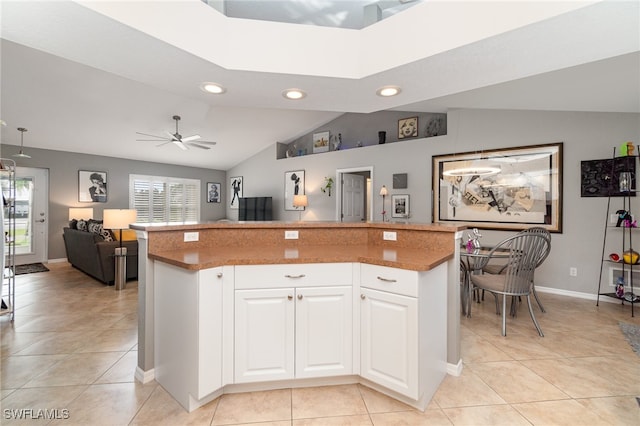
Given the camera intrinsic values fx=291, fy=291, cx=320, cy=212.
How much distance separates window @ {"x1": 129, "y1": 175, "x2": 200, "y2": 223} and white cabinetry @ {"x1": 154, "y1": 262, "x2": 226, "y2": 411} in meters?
6.57

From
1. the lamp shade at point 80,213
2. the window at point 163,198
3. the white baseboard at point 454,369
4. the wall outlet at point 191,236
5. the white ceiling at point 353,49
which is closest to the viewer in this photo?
the white ceiling at point 353,49

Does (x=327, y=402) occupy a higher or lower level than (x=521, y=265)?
lower

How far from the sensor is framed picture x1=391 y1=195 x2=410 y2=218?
5309 mm

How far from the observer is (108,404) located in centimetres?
172

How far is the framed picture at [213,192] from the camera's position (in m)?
8.62

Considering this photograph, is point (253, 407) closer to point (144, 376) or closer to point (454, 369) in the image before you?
point (144, 376)

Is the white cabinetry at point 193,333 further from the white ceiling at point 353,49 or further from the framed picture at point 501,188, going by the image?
the framed picture at point 501,188

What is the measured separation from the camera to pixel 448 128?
4.83 meters

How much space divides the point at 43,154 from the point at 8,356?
535 centimetres

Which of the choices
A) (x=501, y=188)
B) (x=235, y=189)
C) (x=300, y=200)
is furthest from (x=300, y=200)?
(x=501, y=188)

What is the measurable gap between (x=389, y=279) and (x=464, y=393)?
3.01 ft

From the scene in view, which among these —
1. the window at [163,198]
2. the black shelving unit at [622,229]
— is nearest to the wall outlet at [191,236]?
the black shelving unit at [622,229]

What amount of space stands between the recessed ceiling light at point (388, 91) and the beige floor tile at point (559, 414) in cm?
215

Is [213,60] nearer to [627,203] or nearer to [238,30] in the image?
[238,30]
